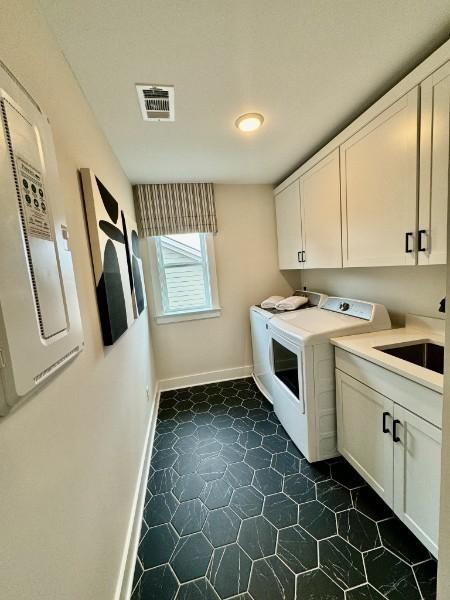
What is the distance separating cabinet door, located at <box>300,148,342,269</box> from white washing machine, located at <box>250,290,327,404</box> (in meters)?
0.40

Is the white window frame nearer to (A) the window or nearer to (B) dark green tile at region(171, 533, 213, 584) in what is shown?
(A) the window

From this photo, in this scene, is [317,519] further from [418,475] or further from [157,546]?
[157,546]

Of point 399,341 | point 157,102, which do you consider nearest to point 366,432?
point 399,341

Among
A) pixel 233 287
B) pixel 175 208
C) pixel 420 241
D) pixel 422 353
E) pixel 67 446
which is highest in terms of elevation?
pixel 175 208

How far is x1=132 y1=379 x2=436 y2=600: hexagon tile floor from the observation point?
112 centimetres

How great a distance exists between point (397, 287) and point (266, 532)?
5.77 feet

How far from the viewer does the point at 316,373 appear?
167 centimetres

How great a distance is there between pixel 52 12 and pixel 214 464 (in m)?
2.50

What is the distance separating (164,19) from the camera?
0.96m

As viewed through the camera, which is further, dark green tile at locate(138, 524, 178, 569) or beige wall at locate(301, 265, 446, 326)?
beige wall at locate(301, 265, 446, 326)

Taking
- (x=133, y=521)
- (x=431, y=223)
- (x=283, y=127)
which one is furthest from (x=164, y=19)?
(x=133, y=521)

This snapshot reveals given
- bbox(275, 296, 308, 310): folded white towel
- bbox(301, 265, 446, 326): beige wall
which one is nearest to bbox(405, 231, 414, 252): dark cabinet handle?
bbox(301, 265, 446, 326): beige wall

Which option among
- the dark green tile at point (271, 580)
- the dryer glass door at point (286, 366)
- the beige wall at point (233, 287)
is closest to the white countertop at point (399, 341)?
the dryer glass door at point (286, 366)

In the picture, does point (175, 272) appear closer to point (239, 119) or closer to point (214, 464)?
point (239, 119)
